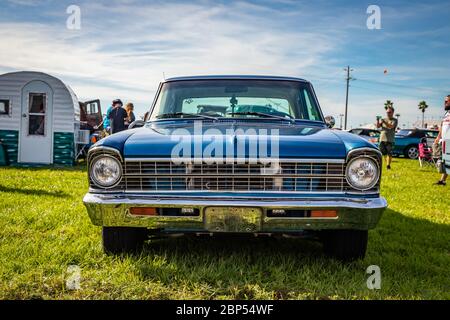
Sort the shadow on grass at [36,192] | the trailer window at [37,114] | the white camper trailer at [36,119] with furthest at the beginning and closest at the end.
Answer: the trailer window at [37,114], the white camper trailer at [36,119], the shadow on grass at [36,192]

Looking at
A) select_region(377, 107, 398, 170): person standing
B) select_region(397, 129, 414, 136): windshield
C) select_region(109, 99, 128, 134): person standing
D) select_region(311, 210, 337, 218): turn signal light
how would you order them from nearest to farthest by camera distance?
select_region(311, 210, 337, 218): turn signal light → select_region(109, 99, 128, 134): person standing → select_region(377, 107, 398, 170): person standing → select_region(397, 129, 414, 136): windshield

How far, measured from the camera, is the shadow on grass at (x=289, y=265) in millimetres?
3092

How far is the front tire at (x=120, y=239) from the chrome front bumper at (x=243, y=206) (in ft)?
1.12

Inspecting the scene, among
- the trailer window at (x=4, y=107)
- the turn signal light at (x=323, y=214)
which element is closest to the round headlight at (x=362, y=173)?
the turn signal light at (x=323, y=214)

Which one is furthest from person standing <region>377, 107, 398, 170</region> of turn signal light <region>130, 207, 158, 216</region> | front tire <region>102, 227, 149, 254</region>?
turn signal light <region>130, 207, 158, 216</region>

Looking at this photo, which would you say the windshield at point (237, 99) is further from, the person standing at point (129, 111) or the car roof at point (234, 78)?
the person standing at point (129, 111)

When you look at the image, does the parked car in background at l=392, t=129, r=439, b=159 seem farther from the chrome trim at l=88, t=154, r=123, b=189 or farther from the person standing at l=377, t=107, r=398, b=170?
the chrome trim at l=88, t=154, r=123, b=189

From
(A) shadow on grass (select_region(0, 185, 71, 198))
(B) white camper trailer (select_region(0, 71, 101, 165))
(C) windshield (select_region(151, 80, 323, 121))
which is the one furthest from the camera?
(B) white camper trailer (select_region(0, 71, 101, 165))

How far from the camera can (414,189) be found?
27.7 feet

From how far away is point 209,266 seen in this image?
3332mm

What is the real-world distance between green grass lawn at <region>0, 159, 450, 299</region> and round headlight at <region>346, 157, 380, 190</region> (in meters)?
0.68

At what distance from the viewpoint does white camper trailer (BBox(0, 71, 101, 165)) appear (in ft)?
38.4
